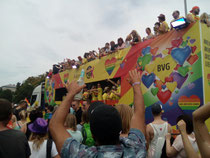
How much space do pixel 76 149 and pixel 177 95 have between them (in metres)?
3.46

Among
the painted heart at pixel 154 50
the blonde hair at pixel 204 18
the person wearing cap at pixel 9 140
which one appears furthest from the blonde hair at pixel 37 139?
the blonde hair at pixel 204 18

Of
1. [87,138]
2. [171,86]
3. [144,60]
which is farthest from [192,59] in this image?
[87,138]

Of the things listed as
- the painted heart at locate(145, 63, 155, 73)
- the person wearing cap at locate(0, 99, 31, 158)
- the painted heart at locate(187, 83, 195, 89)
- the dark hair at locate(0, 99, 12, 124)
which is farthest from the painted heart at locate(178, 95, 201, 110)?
the dark hair at locate(0, 99, 12, 124)

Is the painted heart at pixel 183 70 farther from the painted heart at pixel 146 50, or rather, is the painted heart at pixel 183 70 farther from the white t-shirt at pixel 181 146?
the white t-shirt at pixel 181 146

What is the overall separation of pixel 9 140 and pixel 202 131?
181 cm

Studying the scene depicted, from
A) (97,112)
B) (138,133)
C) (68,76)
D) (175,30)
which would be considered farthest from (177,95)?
(68,76)

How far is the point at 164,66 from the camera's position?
4258 millimetres

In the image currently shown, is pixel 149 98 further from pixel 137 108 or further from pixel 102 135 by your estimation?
pixel 102 135

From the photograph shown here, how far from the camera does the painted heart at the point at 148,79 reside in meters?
4.49

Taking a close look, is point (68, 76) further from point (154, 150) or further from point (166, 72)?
point (154, 150)

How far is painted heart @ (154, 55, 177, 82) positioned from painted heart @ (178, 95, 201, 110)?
2.22 ft

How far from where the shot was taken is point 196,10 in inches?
179

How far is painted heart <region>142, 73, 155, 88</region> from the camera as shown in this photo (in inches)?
177

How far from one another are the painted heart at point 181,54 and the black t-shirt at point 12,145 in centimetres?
355
